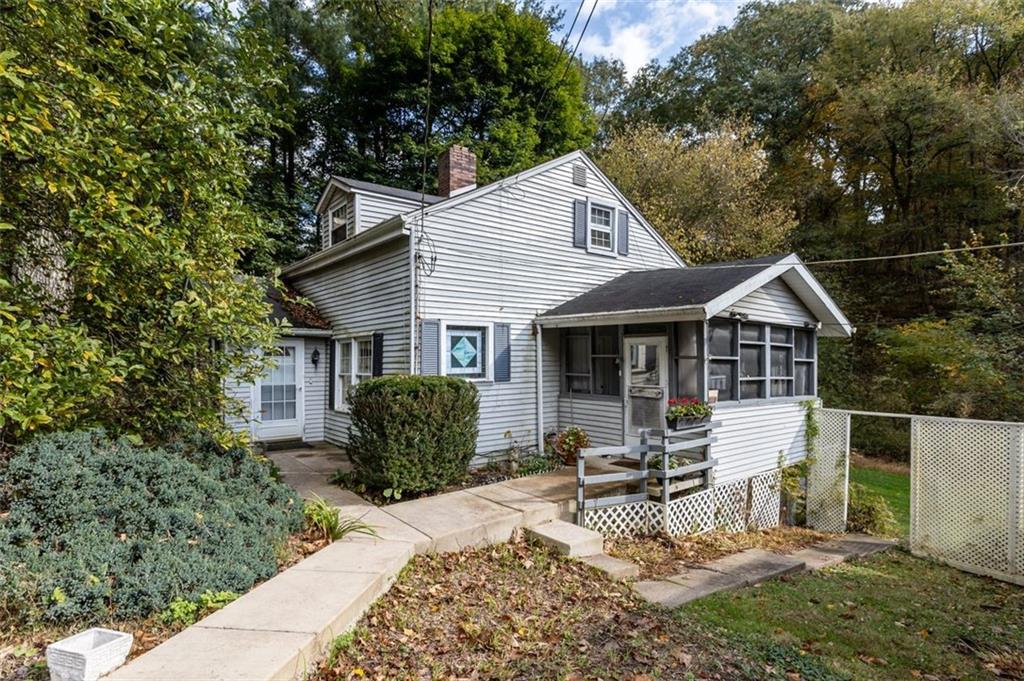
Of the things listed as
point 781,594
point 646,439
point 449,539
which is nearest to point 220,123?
point 449,539

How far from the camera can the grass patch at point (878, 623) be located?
13.3 ft

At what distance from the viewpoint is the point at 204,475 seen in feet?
15.2

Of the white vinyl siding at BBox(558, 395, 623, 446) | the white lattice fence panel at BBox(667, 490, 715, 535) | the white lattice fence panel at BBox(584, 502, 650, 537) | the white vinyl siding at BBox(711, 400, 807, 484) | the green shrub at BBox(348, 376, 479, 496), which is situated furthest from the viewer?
the white vinyl siding at BBox(558, 395, 623, 446)

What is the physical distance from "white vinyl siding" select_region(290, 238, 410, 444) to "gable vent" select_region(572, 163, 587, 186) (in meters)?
4.16

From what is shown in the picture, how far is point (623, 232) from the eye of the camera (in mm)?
11641

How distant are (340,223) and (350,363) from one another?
10.6ft

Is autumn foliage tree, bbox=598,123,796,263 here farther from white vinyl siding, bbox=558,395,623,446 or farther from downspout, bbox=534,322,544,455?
white vinyl siding, bbox=558,395,623,446

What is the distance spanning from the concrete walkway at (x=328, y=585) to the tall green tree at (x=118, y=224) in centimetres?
202

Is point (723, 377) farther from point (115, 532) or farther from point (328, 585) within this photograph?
point (115, 532)

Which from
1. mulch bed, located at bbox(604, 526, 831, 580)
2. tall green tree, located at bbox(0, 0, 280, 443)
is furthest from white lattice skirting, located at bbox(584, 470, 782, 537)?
tall green tree, located at bbox(0, 0, 280, 443)

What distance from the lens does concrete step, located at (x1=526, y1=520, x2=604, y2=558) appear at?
5.62m

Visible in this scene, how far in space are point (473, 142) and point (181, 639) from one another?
18.7 m

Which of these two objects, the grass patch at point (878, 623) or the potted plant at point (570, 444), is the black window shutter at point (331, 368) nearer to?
the potted plant at point (570, 444)

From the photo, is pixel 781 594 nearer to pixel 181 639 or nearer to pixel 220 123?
pixel 181 639
